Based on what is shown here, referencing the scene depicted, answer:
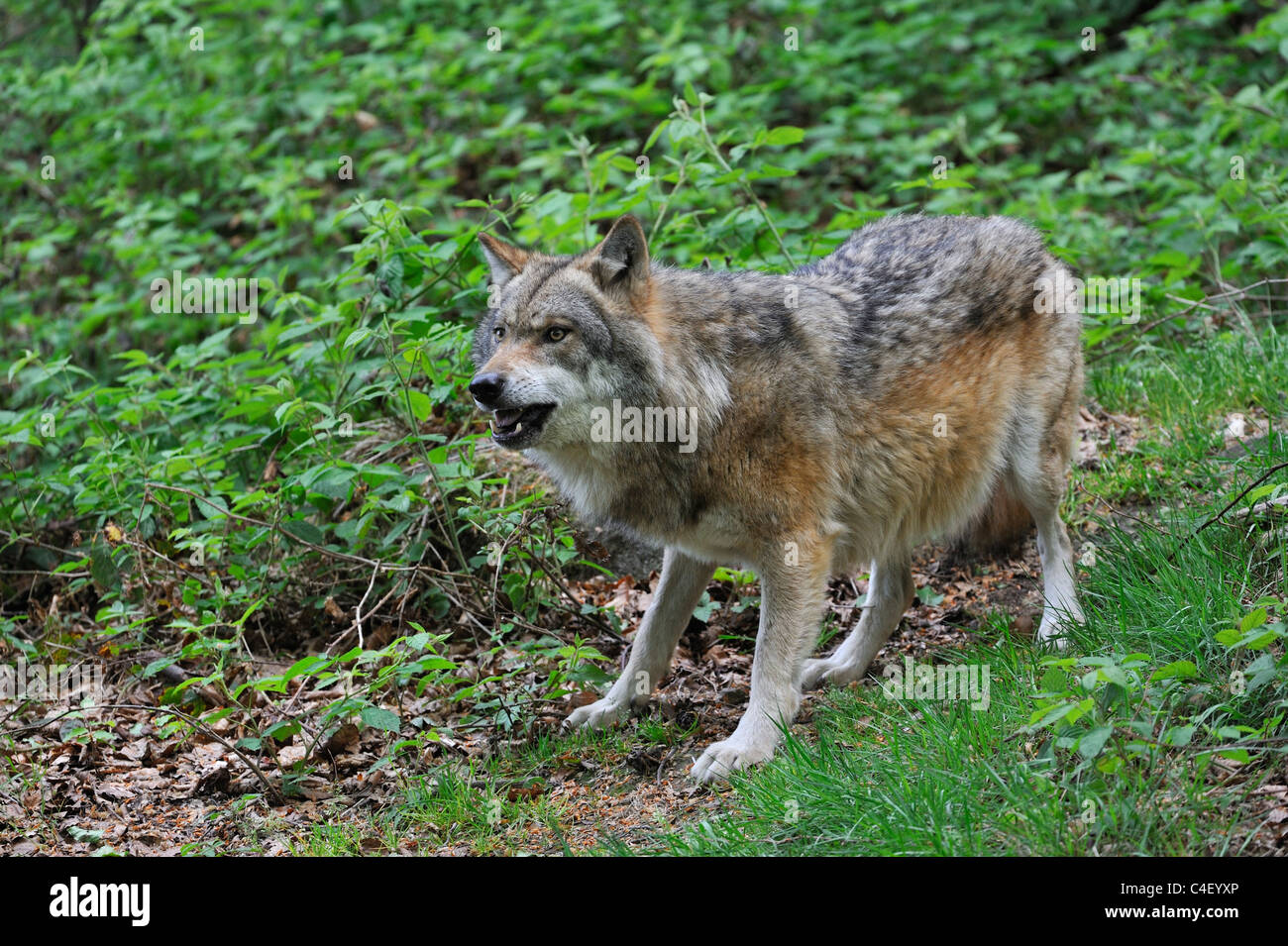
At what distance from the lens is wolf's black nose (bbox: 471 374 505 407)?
4.45 metres

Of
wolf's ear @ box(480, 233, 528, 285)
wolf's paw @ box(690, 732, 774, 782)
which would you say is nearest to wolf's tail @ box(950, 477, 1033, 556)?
wolf's paw @ box(690, 732, 774, 782)

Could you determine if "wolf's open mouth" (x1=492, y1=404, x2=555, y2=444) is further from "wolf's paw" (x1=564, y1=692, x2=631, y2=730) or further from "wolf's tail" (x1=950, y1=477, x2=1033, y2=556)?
"wolf's tail" (x1=950, y1=477, x2=1033, y2=556)

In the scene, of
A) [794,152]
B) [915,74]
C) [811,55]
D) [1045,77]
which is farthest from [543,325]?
[1045,77]

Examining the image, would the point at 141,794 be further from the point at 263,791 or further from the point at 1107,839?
the point at 1107,839

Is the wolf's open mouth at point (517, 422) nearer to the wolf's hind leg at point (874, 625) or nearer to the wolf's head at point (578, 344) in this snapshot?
the wolf's head at point (578, 344)

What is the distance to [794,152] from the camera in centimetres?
909

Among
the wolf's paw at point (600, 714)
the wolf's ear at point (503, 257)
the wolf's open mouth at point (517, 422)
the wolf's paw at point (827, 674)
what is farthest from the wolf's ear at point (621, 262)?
the wolf's paw at point (827, 674)

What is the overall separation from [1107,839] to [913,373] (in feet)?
8.00
